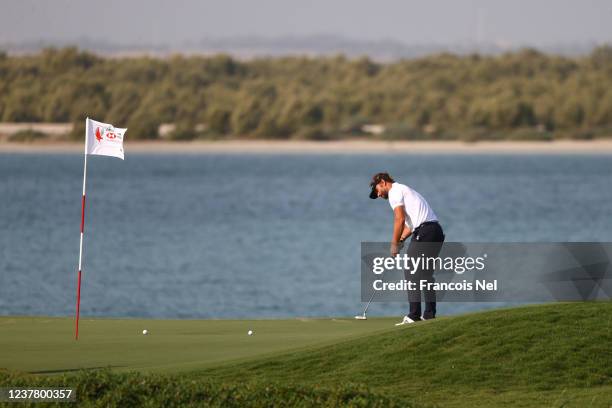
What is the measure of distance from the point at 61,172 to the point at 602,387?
122382 millimetres

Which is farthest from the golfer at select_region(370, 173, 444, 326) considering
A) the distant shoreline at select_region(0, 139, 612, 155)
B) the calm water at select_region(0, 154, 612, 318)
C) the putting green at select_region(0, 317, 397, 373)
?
the distant shoreline at select_region(0, 139, 612, 155)

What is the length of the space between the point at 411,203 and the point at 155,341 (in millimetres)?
3575

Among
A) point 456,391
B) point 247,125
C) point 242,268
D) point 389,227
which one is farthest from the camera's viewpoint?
point 247,125

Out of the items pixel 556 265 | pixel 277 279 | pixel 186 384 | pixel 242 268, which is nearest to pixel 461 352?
pixel 186 384

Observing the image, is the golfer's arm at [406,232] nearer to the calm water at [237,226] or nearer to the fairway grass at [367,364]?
the fairway grass at [367,364]

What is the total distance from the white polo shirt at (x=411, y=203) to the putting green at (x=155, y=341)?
1432 millimetres

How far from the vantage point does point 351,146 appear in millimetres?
156875

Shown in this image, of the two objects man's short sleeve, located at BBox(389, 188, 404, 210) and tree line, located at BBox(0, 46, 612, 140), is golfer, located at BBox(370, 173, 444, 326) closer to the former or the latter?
man's short sleeve, located at BBox(389, 188, 404, 210)

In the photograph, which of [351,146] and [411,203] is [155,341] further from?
[351,146]

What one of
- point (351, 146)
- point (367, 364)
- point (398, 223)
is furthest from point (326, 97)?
point (367, 364)

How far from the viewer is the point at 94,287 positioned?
43.8 meters

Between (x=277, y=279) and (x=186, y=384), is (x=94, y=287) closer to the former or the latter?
(x=277, y=279)

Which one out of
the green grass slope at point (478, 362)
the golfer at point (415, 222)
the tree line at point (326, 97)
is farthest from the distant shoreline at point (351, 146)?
the green grass slope at point (478, 362)

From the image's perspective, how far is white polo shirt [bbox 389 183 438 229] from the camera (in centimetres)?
1711
